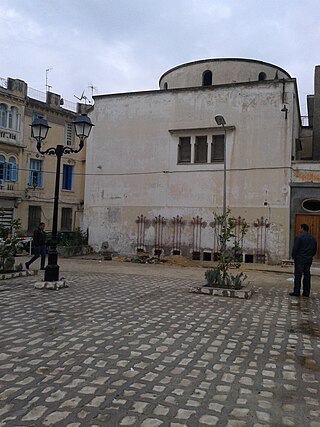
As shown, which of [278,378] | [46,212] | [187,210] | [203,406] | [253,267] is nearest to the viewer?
[203,406]

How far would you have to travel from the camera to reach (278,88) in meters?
19.5

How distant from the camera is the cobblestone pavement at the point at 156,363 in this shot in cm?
354

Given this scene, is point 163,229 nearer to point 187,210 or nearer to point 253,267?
point 187,210

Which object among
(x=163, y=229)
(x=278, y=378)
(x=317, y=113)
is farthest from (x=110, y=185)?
(x=278, y=378)

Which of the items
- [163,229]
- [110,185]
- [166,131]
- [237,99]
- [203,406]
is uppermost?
[237,99]

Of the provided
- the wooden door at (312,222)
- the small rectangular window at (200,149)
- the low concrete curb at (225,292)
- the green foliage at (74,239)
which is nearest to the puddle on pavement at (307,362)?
the low concrete curb at (225,292)

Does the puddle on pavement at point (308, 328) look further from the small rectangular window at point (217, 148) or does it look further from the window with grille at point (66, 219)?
the window with grille at point (66, 219)

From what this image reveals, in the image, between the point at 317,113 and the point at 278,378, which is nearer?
the point at 278,378

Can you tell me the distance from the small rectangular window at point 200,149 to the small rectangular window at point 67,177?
14.8 m

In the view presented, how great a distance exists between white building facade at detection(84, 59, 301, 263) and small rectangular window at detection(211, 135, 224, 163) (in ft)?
0.16

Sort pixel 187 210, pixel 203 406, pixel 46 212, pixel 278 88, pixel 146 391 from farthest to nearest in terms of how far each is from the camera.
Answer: pixel 46 212 < pixel 187 210 < pixel 278 88 < pixel 146 391 < pixel 203 406

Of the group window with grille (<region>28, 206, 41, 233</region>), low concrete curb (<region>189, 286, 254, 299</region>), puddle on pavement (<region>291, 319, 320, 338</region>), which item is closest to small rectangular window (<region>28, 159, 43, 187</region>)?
window with grille (<region>28, 206, 41, 233</region>)

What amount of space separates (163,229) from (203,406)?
1764cm

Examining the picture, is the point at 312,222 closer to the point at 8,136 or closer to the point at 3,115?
the point at 8,136
